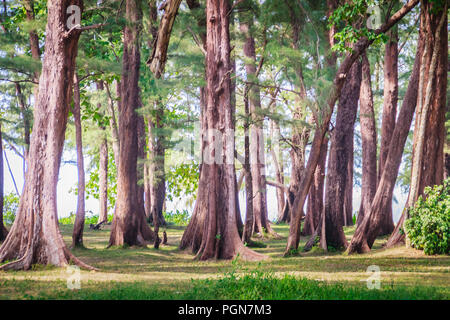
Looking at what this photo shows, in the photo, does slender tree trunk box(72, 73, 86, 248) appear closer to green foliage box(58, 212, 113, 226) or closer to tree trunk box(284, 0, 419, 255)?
tree trunk box(284, 0, 419, 255)

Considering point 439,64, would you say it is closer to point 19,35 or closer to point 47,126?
point 47,126

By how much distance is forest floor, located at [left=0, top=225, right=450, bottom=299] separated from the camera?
6.18 m

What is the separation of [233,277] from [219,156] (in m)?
5.80

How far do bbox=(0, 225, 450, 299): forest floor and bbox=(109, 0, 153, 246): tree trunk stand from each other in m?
1.37

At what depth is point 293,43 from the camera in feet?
50.5

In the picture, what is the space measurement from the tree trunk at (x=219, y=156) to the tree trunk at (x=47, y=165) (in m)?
3.39

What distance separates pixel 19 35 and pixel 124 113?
444cm

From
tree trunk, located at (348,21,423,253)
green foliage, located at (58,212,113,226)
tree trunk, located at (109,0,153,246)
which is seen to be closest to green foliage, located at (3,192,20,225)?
green foliage, located at (58,212,113,226)

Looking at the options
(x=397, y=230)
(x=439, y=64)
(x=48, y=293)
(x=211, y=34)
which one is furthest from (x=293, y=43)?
(x=48, y=293)

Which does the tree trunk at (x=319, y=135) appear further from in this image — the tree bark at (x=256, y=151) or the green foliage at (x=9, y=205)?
the green foliage at (x=9, y=205)

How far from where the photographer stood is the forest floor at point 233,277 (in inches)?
243

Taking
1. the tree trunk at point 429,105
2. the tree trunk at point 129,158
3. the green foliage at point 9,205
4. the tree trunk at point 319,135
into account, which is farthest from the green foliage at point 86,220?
the tree trunk at point 429,105

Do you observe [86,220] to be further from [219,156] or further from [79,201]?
[219,156]
